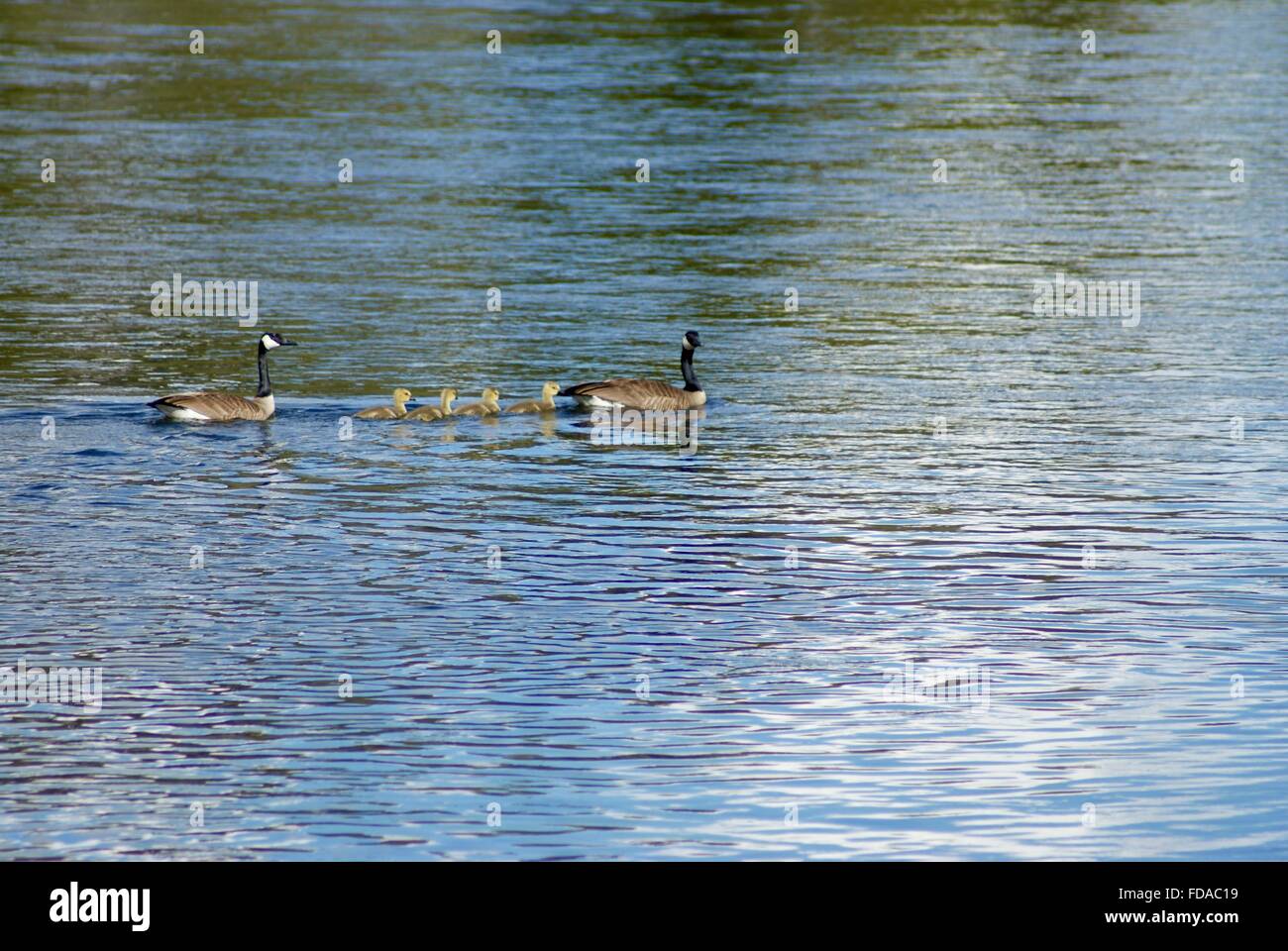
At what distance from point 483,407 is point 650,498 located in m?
3.69

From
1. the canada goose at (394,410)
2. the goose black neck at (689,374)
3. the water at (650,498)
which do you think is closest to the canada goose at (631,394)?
the goose black neck at (689,374)

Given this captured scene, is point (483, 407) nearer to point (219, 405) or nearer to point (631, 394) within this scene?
point (631, 394)

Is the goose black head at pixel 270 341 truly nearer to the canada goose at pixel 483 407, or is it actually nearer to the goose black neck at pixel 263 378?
the goose black neck at pixel 263 378

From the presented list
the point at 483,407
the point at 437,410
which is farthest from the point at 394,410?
the point at 483,407

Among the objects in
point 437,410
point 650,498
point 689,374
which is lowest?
point 650,498

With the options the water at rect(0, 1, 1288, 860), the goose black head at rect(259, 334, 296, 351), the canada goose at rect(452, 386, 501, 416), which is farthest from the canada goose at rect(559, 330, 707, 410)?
the goose black head at rect(259, 334, 296, 351)

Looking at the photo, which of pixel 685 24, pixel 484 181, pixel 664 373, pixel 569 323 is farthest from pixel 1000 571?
pixel 685 24

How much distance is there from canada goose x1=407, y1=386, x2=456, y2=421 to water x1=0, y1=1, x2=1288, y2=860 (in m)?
0.16

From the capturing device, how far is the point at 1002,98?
170 feet

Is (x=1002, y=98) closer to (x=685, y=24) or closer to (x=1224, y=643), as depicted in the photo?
(x=685, y=24)

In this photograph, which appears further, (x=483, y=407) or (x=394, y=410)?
(x=483, y=407)

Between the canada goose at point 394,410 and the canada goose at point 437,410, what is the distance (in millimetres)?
120

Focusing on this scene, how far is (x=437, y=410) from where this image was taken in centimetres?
2269

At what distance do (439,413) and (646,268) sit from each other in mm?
10673
